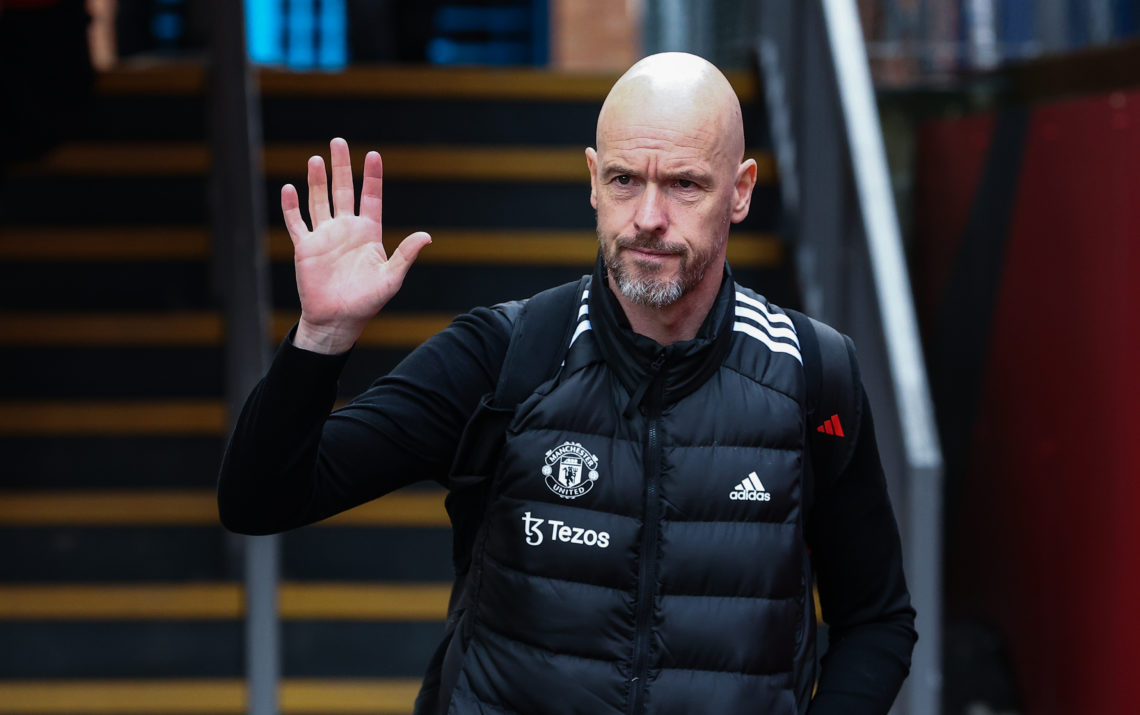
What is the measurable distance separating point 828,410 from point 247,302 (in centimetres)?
289

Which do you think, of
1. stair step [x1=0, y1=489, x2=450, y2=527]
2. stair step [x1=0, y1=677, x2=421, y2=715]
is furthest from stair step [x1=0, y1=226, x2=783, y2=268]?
stair step [x1=0, y1=677, x2=421, y2=715]

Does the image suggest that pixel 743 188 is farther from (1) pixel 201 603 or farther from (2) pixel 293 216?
(1) pixel 201 603

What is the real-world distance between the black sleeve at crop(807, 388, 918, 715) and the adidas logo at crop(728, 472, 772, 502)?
17cm

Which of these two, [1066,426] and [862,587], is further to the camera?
[1066,426]

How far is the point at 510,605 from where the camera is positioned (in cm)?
195

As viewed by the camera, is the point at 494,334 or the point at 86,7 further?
the point at 86,7

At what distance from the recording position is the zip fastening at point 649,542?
1894mm

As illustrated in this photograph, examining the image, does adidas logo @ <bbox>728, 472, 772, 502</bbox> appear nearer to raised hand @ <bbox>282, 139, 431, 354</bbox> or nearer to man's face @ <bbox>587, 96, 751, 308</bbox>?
man's face @ <bbox>587, 96, 751, 308</bbox>

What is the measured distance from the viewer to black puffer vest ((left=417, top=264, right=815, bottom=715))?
6.24 ft

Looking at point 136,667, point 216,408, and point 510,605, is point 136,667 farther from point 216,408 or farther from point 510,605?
point 510,605

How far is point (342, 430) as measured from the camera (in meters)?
1.93

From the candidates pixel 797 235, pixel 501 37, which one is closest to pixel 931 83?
pixel 797 235

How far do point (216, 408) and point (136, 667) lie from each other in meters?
0.89

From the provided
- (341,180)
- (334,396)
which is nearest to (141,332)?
(341,180)
